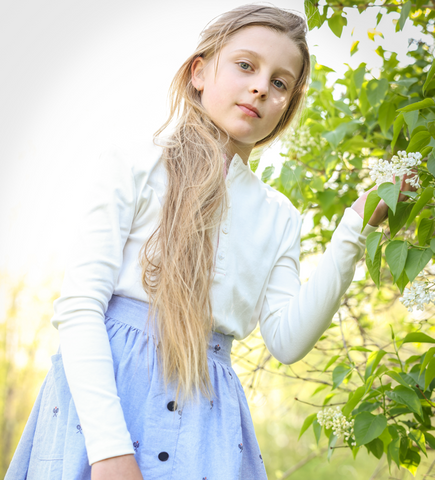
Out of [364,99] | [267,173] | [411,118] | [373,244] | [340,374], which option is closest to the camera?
[373,244]

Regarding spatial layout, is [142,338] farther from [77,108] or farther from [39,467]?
[77,108]

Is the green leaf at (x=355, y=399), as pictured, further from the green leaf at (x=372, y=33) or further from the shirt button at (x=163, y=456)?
the green leaf at (x=372, y=33)

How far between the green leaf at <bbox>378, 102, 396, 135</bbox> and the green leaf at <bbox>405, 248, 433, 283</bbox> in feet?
1.89

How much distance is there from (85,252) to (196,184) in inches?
10.5

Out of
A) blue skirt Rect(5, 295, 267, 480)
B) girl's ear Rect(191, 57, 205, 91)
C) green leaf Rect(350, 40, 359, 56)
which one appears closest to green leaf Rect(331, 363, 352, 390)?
blue skirt Rect(5, 295, 267, 480)

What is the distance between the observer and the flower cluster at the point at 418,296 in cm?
73

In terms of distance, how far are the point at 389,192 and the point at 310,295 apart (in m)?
0.29

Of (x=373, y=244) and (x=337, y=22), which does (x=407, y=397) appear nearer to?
(x=373, y=244)

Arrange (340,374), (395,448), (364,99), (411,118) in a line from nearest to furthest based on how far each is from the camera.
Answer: (411,118)
(395,448)
(340,374)
(364,99)

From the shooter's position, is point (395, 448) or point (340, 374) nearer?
point (395, 448)

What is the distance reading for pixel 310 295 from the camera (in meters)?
0.91

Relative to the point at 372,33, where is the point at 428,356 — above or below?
below

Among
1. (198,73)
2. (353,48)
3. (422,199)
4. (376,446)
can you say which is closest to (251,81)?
(198,73)

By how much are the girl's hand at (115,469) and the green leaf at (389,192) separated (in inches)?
22.1
